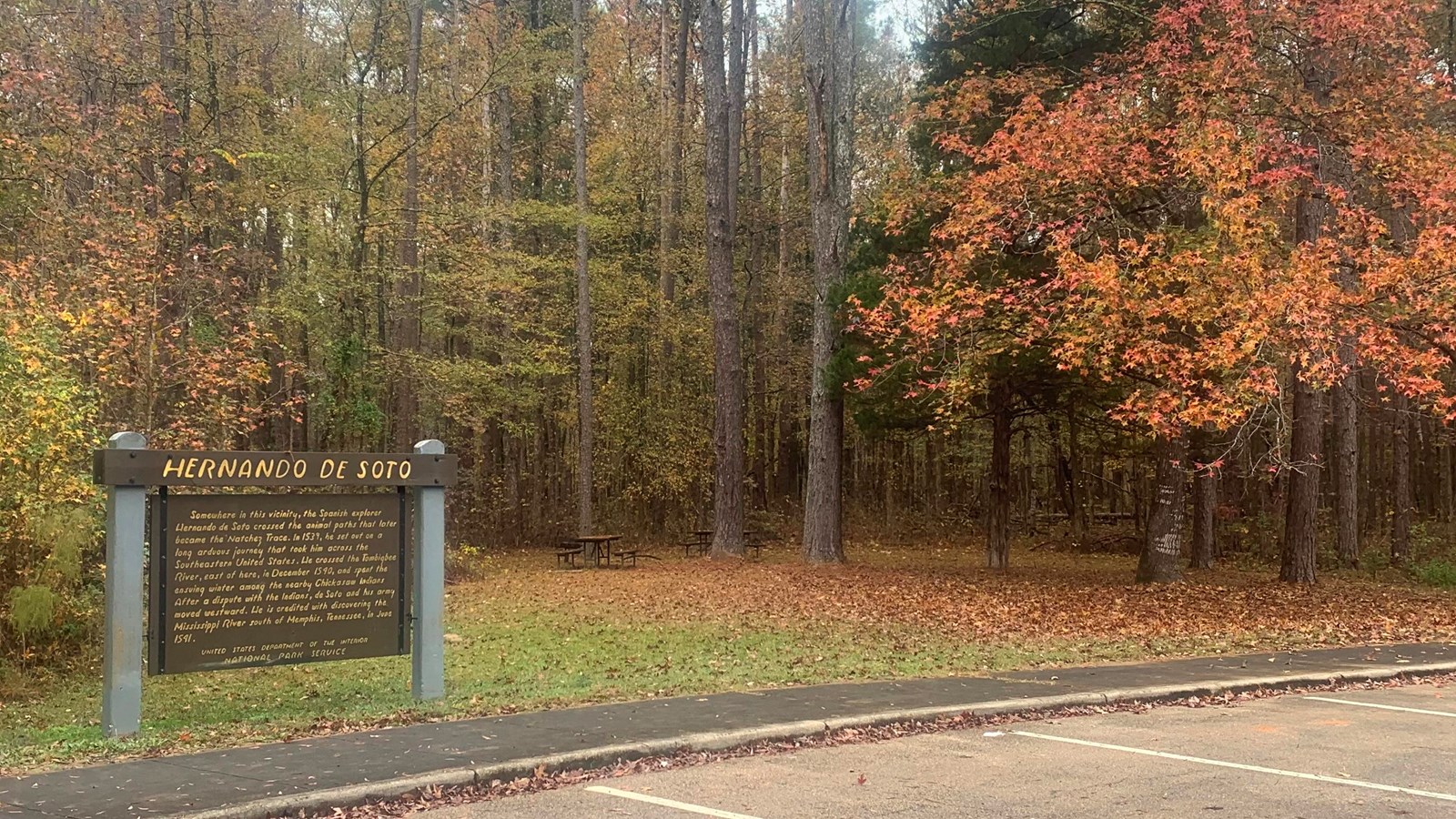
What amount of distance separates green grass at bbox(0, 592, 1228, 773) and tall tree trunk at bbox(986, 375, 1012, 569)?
26.8ft

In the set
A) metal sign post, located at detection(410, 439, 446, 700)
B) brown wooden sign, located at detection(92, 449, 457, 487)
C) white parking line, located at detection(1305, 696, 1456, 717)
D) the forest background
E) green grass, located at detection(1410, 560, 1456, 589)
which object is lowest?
green grass, located at detection(1410, 560, 1456, 589)

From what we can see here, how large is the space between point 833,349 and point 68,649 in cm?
1454

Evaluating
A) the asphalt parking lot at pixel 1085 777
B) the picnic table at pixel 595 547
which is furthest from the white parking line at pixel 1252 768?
the picnic table at pixel 595 547

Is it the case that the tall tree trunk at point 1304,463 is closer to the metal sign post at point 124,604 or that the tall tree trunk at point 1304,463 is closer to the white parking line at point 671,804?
the white parking line at point 671,804

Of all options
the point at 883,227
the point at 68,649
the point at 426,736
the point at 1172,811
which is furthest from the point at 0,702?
the point at 883,227

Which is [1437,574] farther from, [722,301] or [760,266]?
[760,266]

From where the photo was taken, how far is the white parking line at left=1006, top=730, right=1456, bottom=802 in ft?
20.3

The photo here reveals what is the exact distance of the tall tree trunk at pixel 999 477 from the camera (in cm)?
2012

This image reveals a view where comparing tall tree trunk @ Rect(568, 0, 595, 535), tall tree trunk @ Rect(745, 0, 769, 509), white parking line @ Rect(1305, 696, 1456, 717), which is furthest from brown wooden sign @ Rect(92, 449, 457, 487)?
tall tree trunk @ Rect(745, 0, 769, 509)

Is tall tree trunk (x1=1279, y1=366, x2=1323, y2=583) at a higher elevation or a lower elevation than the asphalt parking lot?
higher

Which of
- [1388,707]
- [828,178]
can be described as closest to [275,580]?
[1388,707]

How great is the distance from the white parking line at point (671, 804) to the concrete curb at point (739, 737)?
48 centimetres

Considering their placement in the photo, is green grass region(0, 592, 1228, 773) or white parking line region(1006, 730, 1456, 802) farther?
green grass region(0, 592, 1228, 773)

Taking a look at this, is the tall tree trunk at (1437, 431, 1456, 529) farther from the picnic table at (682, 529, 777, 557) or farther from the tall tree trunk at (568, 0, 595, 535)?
the tall tree trunk at (568, 0, 595, 535)
